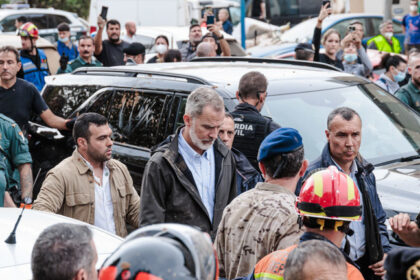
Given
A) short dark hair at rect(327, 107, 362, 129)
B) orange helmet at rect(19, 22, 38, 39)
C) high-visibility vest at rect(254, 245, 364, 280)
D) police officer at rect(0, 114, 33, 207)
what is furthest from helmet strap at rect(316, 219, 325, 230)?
orange helmet at rect(19, 22, 38, 39)

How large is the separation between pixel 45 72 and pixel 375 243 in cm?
705

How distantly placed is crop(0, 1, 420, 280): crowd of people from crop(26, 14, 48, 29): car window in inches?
487

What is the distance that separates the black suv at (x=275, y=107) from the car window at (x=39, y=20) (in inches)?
473

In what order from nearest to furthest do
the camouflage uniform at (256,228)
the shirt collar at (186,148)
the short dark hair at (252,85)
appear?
the camouflage uniform at (256,228) < the shirt collar at (186,148) < the short dark hair at (252,85)

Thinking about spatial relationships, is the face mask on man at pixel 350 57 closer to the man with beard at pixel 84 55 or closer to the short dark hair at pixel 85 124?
the man with beard at pixel 84 55

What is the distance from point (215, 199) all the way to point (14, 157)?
2.23 m

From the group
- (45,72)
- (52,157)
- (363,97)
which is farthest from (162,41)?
(363,97)

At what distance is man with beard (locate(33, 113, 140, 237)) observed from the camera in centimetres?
506

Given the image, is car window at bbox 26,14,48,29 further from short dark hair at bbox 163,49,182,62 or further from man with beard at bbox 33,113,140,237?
man with beard at bbox 33,113,140,237

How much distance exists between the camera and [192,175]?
15.1ft

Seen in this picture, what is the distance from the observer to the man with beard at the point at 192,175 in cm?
447

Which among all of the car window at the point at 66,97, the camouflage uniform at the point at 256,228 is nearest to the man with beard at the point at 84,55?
the car window at the point at 66,97

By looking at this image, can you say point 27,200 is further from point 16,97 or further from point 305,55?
point 305,55

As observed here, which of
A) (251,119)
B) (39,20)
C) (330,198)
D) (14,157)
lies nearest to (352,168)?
(251,119)
